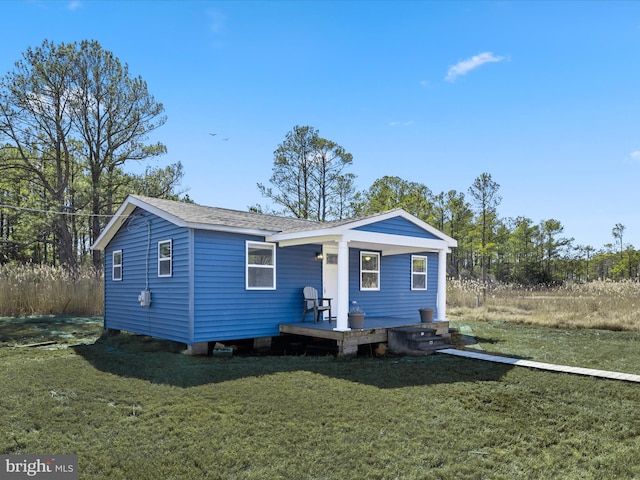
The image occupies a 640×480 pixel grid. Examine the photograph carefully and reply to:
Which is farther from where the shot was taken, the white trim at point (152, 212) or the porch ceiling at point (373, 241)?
the porch ceiling at point (373, 241)

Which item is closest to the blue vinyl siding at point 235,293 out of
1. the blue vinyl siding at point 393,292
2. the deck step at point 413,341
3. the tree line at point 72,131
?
the blue vinyl siding at point 393,292

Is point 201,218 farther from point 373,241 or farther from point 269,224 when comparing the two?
point 373,241

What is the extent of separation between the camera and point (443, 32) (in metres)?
11.6

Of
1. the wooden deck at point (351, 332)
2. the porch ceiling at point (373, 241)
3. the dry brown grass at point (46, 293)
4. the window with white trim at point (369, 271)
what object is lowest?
the wooden deck at point (351, 332)

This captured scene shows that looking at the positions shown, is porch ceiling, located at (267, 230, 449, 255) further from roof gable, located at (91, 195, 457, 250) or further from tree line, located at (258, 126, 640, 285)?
tree line, located at (258, 126, 640, 285)

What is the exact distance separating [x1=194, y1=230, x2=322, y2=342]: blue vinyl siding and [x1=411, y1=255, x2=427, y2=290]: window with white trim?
12.8ft

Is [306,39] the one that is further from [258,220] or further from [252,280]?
[252,280]

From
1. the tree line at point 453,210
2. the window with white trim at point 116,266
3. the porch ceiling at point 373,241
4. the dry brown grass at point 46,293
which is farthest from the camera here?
the tree line at point 453,210

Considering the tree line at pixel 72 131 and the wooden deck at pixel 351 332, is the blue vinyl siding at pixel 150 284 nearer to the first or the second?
the wooden deck at pixel 351 332

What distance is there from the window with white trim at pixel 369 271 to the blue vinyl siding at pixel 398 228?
1237mm

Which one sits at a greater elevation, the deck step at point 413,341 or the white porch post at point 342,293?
the white porch post at point 342,293

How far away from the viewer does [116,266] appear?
11.6m

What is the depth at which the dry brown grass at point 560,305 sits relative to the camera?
13273 millimetres

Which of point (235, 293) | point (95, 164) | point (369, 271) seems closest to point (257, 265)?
point (235, 293)
